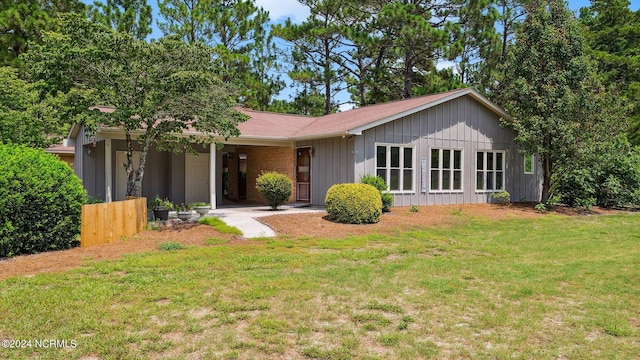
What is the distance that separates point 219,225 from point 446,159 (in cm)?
905

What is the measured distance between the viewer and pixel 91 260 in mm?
7273

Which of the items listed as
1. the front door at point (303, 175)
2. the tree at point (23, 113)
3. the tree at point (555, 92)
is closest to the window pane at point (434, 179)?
the tree at point (555, 92)

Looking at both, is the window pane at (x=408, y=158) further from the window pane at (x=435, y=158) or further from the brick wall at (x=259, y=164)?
the brick wall at (x=259, y=164)

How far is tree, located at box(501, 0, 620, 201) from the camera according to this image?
51.4 ft

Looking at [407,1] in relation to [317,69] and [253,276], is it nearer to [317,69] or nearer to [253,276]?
[317,69]

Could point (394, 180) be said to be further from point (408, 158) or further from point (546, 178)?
point (546, 178)

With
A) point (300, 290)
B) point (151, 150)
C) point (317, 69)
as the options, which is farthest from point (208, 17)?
point (300, 290)

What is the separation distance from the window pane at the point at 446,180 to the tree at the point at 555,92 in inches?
116

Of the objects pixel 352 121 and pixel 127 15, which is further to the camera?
pixel 127 15

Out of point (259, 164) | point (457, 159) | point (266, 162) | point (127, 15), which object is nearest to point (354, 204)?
point (457, 159)

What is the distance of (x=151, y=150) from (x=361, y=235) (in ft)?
33.3

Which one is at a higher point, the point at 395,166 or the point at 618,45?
the point at 618,45

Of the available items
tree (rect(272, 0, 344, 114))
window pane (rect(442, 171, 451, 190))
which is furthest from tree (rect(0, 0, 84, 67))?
window pane (rect(442, 171, 451, 190))

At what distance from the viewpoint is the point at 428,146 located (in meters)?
15.6
